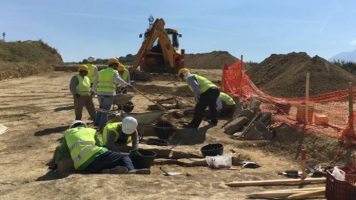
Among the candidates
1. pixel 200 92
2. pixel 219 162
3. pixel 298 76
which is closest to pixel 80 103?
pixel 200 92

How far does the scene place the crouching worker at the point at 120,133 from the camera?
248 inches

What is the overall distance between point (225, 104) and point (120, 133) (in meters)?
5.16

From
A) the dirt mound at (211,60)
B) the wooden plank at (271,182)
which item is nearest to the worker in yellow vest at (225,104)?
the wooden plank at (271,182)

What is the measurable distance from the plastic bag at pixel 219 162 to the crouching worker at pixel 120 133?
1.37 m

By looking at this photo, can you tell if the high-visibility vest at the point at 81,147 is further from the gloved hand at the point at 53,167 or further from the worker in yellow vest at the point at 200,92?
the worker in yellow vest at the point at 200,92

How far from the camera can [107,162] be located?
19.0 feet

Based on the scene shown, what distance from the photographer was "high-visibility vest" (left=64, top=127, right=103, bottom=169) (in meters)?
5.75

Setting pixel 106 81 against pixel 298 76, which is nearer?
pixel 106 81

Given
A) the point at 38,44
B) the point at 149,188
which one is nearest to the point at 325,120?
the point at 149,188

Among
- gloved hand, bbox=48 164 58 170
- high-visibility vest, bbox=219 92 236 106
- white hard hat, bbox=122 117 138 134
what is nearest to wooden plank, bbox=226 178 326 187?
white hard hat, bbox=122 117 138 134

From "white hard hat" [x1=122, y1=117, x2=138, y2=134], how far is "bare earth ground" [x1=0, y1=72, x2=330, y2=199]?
→ 2.69ft

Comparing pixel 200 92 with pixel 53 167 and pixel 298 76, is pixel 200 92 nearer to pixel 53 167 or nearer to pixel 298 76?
pixel 53 167

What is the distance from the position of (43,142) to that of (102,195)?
14.1 ft

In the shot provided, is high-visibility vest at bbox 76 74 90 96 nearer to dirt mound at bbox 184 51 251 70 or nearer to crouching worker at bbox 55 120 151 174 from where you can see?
crouching worker at bbox 55 120 151 174
